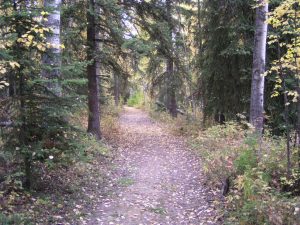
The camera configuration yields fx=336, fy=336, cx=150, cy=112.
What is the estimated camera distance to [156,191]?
8.37 m

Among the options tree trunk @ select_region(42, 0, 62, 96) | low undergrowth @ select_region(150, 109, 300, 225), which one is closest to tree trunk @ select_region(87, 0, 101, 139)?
tree trunk @ select_region(42, 0, 62, 96)

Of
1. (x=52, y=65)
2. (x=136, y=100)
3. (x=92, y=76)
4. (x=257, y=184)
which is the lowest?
(x=257, y=184)

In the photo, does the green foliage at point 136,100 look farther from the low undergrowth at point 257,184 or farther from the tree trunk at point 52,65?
the tree trunk at point 52,65

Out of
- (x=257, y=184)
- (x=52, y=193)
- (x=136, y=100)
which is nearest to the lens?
(x=257, y=184)

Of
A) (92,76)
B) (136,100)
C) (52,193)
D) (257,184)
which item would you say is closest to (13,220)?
(52,193)

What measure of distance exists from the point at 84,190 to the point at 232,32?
9.26 m

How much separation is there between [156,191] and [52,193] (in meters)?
2.60

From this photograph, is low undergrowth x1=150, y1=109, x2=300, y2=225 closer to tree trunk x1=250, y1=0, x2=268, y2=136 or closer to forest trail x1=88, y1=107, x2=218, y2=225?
forest trail x1=88, y1=107, x2=218, y2=225

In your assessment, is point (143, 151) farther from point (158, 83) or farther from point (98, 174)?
point (158, 83)

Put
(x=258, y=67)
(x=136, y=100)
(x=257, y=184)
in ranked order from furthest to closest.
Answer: (x=136, y=100) < (x=258, y=67) < (x=257, y=184)

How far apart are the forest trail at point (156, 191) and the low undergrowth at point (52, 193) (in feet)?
1.27

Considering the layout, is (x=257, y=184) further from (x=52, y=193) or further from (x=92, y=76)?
(x=92, y=76)

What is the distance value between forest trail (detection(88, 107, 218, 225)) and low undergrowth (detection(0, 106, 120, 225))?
39 centimetres

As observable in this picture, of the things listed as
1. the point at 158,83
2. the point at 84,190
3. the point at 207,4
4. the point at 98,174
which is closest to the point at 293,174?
the point at 84,190
